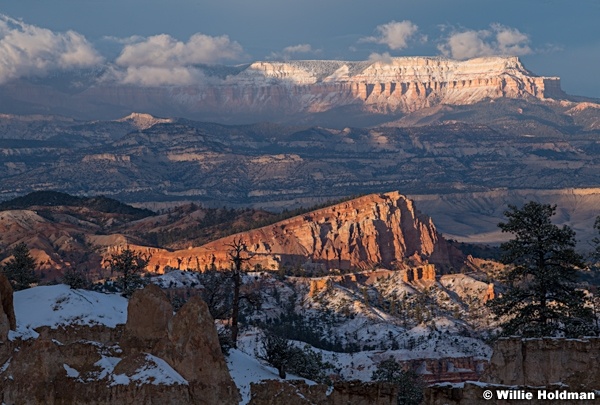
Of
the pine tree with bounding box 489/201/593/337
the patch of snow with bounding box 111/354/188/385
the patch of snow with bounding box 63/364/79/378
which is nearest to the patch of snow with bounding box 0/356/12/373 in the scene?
the patch of snow with bounding box 63/364/79/378

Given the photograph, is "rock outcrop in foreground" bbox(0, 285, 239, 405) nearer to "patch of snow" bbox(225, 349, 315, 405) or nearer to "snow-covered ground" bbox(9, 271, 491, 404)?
"patch of snow" bbox(225, 349, 315, 405)

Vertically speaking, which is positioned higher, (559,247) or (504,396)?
(559,247)

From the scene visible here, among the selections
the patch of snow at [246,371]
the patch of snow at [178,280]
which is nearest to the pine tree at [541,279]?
the patch of snow at [246,371]

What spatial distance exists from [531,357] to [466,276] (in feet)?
448

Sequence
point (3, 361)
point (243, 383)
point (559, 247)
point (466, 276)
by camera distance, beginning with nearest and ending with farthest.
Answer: point (3, 361) → point (243, 383) → point (559, 247) → point (466, 276)

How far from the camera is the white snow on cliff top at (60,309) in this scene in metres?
41.7

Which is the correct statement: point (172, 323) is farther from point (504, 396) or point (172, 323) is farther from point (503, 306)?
point (503, 306)

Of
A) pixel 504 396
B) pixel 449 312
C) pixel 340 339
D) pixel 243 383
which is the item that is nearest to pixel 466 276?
pixel 449 312

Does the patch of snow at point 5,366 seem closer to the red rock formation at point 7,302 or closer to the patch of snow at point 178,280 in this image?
the red rock formation at point 7,302

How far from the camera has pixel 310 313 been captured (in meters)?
150

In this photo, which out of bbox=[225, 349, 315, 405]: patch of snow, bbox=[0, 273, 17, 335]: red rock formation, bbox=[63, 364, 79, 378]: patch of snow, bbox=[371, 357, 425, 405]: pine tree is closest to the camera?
bbox=[63, 364, 79, 378]: patch of snow

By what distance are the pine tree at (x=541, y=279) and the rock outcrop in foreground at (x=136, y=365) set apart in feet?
54.5

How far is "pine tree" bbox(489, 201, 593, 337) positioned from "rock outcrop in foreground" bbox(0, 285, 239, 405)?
1663 cm

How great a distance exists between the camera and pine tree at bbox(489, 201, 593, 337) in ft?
158
